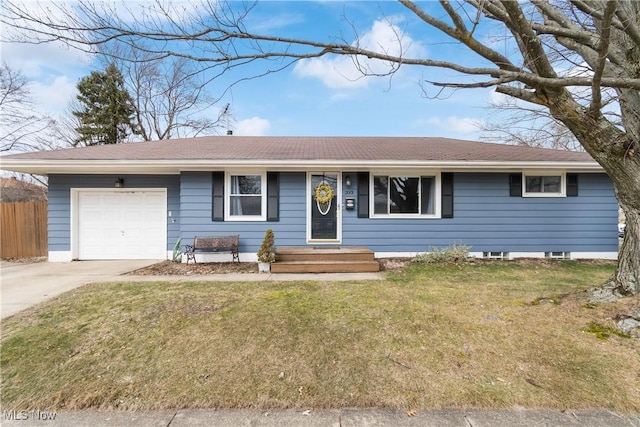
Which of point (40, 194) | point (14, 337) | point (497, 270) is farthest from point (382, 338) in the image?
point (40, 194)

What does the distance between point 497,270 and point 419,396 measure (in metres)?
5.22

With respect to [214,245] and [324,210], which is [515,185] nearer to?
[324,210]

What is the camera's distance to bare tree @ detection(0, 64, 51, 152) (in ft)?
48.1

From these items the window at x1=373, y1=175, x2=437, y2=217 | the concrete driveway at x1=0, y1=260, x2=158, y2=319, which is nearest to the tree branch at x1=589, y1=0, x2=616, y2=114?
the window at x1=373, y1=175, x2=437, y2=217

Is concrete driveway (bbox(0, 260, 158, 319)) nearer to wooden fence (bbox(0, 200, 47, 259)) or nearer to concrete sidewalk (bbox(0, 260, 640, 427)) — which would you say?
wooden fence (bbox(0, 200, 47, 259))

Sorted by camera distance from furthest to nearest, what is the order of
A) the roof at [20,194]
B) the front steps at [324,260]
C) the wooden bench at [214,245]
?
the roof at [20,194] → the wooden bench at [214,245] → the front steps at [324,260]

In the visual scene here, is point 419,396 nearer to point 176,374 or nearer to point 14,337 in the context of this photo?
point 176,374

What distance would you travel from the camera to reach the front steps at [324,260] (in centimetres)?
636

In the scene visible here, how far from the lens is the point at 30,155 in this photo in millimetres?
7258

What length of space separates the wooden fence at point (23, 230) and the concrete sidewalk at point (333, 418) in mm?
9314

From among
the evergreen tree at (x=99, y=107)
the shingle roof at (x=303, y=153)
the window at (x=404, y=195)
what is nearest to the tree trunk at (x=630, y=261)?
the shingle roof at (x=303, y=153)

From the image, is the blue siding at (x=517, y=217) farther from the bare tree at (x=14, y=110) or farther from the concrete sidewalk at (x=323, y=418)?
the bare tree at (x=14, y=110)

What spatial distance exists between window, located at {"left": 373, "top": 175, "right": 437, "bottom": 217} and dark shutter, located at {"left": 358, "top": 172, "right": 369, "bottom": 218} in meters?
0.25

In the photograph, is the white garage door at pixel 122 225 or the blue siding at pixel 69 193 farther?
the white garage door at pixel 122 225
